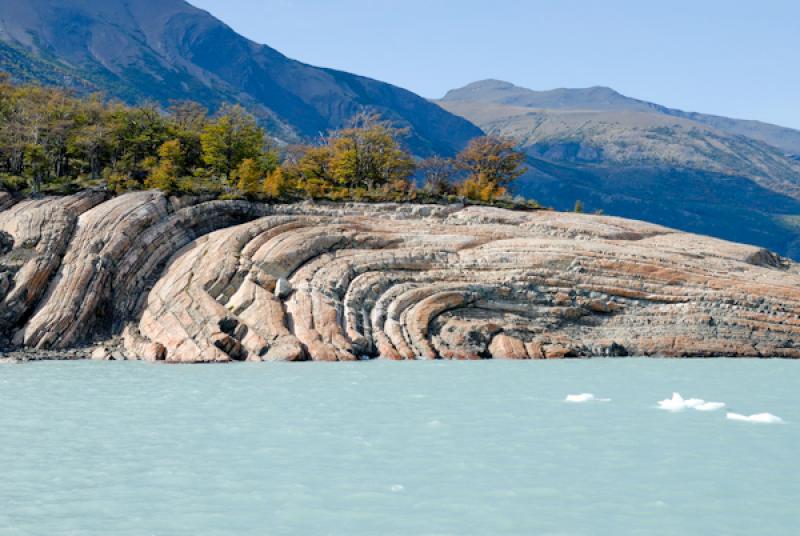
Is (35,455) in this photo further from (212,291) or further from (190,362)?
(212,291)

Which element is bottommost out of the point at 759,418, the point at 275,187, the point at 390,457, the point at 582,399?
the point at 390,457

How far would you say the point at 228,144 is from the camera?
6644 centimetres

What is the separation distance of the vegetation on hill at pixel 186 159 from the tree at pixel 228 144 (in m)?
0.07

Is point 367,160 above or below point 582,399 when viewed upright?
above

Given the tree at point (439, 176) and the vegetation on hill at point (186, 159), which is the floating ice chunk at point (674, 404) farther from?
the tree at point (439, 176)

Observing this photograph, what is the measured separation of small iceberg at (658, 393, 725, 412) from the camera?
27.6 metres

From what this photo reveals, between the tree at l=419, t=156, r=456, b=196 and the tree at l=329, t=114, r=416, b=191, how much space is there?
2866mm

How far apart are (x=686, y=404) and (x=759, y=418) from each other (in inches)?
104

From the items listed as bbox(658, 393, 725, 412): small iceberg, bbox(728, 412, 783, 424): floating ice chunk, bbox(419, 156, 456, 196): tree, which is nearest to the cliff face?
bbox(658, 393, 725, 412): small iceberg

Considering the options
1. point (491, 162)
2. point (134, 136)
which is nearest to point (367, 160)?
point (491, 162)

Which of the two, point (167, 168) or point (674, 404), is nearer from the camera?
point (674, 404)

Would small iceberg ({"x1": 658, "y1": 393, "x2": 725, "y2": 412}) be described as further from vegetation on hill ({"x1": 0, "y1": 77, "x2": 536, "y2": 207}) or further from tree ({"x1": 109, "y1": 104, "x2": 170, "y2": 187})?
tree ({"x1": 109, "y1": 104, "x2": 170, "y2": 187})

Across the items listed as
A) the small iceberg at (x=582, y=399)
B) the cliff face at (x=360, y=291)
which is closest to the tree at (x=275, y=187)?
the cliff face at (x=360, y=291)

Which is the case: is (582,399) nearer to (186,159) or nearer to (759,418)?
(759,418)
